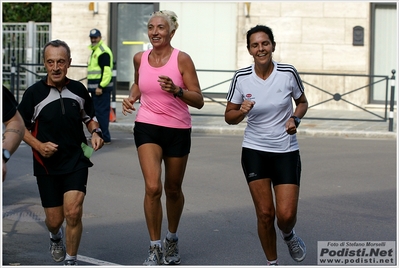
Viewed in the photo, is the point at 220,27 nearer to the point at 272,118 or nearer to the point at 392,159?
the point at 392,159

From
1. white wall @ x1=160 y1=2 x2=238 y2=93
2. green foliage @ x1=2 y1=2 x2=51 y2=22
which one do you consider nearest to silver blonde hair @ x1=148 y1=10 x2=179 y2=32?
white wall @ x1=160 y1=2 x2=238 y2=93

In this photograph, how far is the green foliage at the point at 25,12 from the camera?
28734 millimetres

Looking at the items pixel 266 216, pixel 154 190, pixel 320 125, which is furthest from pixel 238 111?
pixel 320 125

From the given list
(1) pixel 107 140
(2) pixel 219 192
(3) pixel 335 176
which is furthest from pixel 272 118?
(1) pixel 107 140

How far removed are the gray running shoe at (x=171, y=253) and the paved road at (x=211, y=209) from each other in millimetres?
81

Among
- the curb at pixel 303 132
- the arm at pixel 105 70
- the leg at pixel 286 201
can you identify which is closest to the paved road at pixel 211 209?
the leg at pixel 286 201

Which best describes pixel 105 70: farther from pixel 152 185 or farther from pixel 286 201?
pixel 286 201

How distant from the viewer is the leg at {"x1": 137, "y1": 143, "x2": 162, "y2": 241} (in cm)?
630

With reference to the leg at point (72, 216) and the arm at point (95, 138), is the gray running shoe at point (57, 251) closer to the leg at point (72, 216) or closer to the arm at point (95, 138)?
the leg at point (72, 216)

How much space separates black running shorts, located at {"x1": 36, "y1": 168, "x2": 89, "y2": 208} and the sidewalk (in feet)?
34.6

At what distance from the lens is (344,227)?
25.8 feet

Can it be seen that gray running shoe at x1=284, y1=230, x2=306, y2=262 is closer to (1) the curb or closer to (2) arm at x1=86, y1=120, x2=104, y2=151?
(2) arm at x1=86, y1=120, x2=104, y2=151

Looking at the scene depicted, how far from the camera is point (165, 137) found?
6.43 meters

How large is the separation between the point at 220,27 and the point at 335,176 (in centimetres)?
1183
